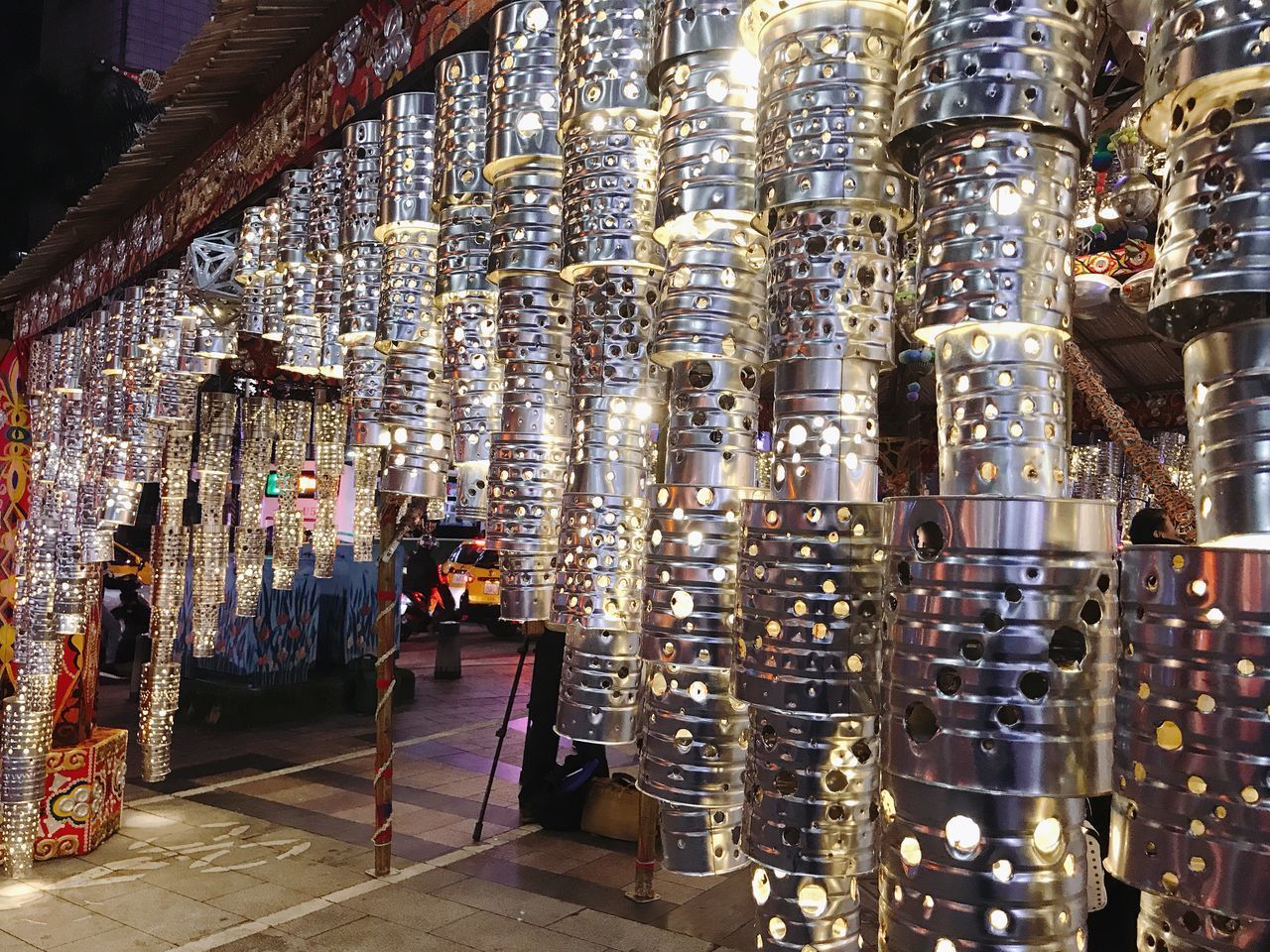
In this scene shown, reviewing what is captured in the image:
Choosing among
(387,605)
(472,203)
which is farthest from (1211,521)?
(387,605)

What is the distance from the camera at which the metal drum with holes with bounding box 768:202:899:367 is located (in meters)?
1.24

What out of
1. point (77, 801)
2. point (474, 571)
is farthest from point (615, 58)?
point (474, 571)

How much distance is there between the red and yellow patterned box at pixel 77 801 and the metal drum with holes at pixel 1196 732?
5.91m

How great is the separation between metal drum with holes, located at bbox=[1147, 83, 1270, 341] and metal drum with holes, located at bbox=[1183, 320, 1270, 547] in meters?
0.03

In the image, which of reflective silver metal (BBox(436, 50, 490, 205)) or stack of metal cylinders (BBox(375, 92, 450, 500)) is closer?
reflective silver metal (BBox(436, 50, 490, 205))

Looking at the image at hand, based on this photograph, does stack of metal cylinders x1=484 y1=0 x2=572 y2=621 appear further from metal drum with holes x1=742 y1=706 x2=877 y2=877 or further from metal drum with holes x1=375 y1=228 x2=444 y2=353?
metal drum with holes x1=742 y1=706 x2=877 y2=877

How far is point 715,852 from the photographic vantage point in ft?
4.80

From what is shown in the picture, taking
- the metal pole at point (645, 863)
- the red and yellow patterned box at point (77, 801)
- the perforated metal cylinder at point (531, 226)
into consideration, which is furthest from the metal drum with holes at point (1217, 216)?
the red and yellow patterned box at point (77, 801)

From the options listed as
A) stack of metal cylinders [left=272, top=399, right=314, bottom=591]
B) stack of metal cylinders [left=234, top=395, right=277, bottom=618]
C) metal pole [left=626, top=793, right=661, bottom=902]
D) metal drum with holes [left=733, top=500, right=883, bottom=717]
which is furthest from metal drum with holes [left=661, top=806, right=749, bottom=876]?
stack of metal cylinders [left=272, top=399, right=314, bottom=591]

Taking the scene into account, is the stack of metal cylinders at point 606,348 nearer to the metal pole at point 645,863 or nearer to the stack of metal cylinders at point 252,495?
the metal pole at point 645,863

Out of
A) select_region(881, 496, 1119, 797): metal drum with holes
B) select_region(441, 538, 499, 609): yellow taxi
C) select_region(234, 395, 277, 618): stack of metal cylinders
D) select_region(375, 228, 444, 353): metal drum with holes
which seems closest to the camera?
select_region(881, 496, 1119, 797): metal drum with holes

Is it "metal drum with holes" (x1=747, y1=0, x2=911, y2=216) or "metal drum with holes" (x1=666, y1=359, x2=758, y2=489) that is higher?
"metal drum with holes" (x1=747, y1=0, x2=911, y2=216)

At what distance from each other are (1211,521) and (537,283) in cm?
133

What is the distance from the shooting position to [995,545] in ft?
3.11
